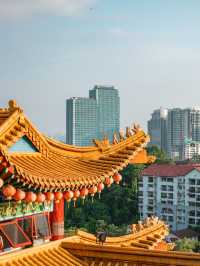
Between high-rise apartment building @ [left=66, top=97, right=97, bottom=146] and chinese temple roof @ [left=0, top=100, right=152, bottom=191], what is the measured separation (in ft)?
444

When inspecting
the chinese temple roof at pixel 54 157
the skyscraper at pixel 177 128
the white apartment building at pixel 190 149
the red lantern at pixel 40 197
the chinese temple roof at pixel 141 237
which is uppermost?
the skyscraper at pixel 177 128

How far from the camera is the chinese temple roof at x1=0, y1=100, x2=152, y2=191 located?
7.85m

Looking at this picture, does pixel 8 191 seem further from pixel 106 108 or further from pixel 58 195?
pixel 106 108

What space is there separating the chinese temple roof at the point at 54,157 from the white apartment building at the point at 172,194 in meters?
52.9

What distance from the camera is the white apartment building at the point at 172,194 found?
6431 cm

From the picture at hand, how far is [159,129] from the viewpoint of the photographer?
136 m

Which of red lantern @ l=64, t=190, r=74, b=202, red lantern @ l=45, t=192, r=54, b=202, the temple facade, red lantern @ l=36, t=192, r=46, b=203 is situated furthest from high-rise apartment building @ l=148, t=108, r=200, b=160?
red lantern @ l=36, t=192, r=46, b=203

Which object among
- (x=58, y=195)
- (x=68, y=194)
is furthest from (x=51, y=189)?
(x=68, y=194)

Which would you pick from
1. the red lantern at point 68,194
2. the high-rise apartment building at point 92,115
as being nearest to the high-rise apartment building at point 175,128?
the high-rise apartment building at point 92,115

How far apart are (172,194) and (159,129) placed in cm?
7084

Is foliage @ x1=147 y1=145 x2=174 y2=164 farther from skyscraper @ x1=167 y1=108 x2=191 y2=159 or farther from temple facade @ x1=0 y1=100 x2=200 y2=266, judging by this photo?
temple facade @ x1=0 y1=100 x2=200 y2=266

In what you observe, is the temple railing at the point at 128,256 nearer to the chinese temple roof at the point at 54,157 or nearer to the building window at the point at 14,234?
the building window at the point at 14,234

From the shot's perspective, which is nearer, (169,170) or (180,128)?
(169,170)

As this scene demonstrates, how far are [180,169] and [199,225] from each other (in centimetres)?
718
